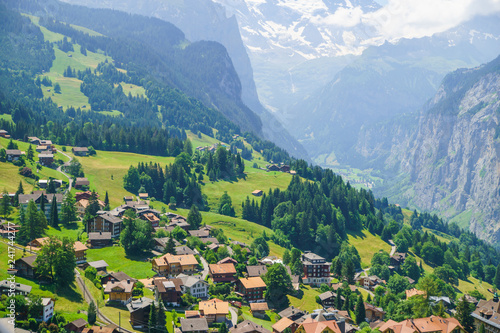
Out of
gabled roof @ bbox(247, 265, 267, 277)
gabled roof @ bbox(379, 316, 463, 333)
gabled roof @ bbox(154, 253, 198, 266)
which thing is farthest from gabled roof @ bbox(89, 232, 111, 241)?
gabled roof @ bbox(379, 316, 463, 333)

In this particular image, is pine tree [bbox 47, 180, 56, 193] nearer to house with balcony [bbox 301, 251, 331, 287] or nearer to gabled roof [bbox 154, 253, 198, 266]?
gabled roof [bbox 154, 253, 198, 266]

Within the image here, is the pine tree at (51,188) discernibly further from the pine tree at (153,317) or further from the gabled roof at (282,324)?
the gabled roof at (282,324)

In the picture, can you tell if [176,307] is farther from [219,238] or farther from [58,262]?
[219,238]

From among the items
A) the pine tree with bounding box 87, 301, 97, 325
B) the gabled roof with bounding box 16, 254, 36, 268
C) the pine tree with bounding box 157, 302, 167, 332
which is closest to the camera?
the pine tree with bounding box 87, 301, 97, 325

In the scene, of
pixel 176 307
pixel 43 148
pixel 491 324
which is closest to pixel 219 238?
pixel 176 307

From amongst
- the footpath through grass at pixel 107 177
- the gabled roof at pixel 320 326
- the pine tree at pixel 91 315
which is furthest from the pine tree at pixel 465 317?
the footpath through grass at pixel 107 177

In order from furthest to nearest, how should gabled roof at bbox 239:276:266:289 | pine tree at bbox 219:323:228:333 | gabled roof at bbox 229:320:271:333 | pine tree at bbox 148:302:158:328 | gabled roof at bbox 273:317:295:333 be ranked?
→ gabled roof at bbox 239:276:266:289 → gabled roof at bbox 273:317:295:333 → gabled roof at bbox 229:320:271:333 → pine tree at bbox 219:323:228:333 → pine tree at bbox 148:302:158:328

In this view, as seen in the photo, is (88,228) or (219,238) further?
(219,238)

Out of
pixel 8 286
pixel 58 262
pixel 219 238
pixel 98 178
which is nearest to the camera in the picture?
pixel 8 286

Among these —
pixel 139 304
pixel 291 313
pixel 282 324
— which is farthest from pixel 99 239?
pixel 282 324

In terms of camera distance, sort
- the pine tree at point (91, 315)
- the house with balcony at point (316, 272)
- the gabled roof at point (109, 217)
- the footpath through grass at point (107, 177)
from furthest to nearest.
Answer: the footpath through grass at point (107, 177)
the house with balcony at point (316, 272)
the gabled roof at point (109, 217)
the pine tree at point (91, 315)

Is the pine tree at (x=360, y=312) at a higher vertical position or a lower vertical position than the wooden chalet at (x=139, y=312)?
lower
